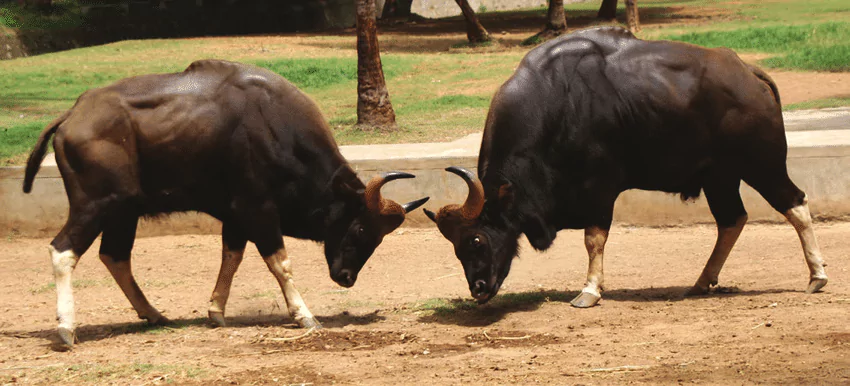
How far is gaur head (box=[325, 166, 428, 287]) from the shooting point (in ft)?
27.3

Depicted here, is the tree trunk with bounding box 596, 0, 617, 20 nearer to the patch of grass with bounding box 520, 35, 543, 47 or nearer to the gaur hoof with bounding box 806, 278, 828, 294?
the patch of grass with bounding box 520, 35, 543, 47

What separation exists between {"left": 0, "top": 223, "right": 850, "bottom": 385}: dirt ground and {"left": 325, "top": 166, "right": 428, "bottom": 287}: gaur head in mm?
464

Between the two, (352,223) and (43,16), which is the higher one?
(352,223)

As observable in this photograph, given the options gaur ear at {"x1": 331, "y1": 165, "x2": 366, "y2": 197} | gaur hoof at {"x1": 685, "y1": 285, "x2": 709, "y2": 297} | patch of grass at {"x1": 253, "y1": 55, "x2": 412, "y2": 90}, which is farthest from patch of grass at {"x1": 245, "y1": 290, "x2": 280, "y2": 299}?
patch of grass at {"x1": 253, "y1": 55, "x2": 412, "y2": 90}

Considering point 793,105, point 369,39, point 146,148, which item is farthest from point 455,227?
point 793,105

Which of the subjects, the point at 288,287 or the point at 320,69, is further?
the point at 320,69

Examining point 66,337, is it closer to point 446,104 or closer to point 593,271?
point 593,271

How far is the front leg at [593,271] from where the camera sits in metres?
8.45

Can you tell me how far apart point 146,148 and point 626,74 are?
3.61 m

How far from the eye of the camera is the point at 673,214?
38.8 ft

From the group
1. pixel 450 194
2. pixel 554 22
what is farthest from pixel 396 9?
pixel 450 194

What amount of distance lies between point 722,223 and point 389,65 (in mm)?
14867

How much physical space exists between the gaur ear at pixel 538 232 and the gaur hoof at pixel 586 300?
46 cm

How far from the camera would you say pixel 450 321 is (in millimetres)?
8367
